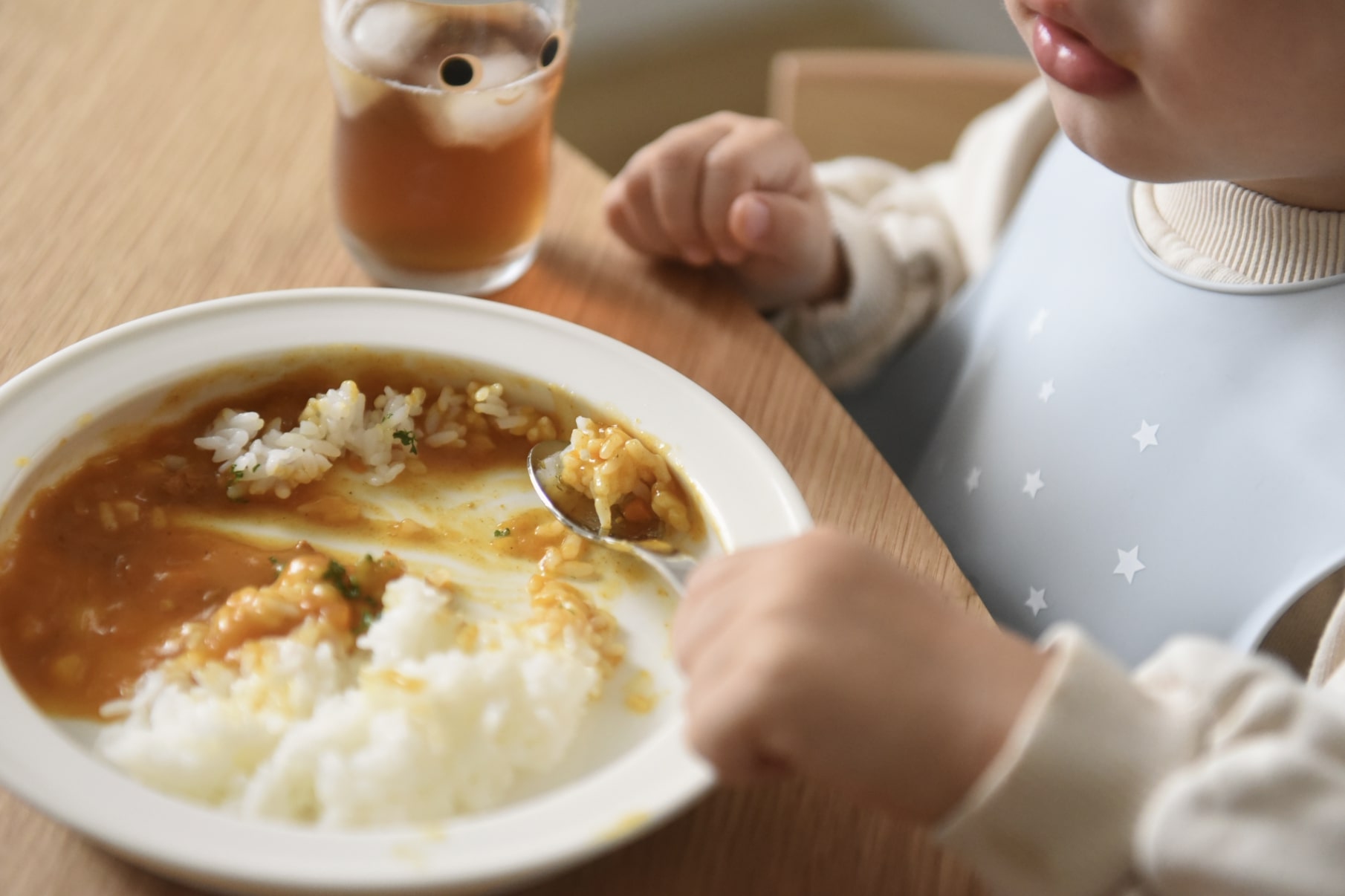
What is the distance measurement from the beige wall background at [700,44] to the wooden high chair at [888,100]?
1306 mm

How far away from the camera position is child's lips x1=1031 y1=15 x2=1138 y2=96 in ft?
2.95

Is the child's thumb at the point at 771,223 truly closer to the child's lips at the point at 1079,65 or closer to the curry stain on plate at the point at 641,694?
the child's lips at the point at 1079,65

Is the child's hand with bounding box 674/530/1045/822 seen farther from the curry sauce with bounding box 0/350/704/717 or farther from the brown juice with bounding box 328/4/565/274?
the brown juice with bounding box 328/4/565/274

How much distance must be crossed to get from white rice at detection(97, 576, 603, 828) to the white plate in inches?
1.1

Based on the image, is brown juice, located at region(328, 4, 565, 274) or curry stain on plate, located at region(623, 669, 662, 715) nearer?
curry stain on plate, located at region(623, 669, 662, 715)

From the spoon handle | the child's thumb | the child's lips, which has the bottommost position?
the spoon handle

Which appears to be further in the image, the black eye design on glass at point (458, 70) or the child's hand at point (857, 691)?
the black eye design on glass at point (458, 70)

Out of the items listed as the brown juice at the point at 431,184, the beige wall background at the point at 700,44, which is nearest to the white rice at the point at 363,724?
the brown juice at the point at 431,184

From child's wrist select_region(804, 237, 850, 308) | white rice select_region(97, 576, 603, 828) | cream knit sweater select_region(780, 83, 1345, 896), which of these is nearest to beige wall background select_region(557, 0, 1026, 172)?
child's wrist select_region(804, 237, 850, 308)

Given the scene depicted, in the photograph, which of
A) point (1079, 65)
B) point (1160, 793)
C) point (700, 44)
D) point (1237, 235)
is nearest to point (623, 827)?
point (1160, 793)

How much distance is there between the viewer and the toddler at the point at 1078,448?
0.66 meters

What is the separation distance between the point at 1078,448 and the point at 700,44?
98.1 inches

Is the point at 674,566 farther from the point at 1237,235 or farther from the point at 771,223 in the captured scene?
the point at 1237,235

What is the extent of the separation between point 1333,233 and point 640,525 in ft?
2.08
